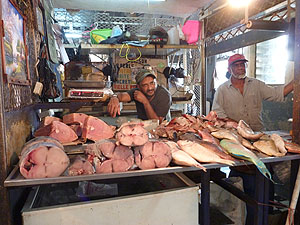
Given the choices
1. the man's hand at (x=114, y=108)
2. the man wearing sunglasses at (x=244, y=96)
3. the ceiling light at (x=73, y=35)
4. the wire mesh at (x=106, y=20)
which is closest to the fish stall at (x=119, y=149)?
the man's hand at (x=114, y=108)

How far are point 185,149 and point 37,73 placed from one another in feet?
6.82

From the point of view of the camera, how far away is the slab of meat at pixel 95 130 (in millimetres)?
2260

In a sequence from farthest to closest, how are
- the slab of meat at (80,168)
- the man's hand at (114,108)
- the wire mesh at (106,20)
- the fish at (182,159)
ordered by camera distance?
the wire mesh at (106,20) → the man's hand at (114,108) → the fish at (182,159) → the slab of meat at (80,168)

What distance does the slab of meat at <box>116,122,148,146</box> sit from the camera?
5.84 ft

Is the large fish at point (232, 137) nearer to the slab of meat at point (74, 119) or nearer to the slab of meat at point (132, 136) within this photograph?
the slab of meat at point (132, 136)

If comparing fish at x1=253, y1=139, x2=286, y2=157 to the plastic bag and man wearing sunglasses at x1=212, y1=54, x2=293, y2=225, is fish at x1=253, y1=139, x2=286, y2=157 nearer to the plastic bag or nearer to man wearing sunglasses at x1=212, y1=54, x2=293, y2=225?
man wearing sunglasses at x1=212, y1=54, x2=293, y2=225

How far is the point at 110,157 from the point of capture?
172 centimetres

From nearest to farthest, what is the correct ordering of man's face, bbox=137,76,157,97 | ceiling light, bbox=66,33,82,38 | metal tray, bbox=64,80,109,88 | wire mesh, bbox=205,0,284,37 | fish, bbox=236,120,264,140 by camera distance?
fish, bbox=236,120,264,140, wire mesh, bbox=205,0,284,37, metal tray, bbox=64,80,109,88, man's face, bbox=137,76,157,97, ceiling light, bbox=66,33,82,38

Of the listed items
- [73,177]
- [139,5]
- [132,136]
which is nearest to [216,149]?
[132,136]

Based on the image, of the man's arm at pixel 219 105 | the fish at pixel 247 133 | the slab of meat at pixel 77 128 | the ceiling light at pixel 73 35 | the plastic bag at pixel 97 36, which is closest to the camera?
the fish at pixel 247 133

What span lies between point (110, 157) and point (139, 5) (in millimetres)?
2565

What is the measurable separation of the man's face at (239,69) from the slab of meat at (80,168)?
2944 mm

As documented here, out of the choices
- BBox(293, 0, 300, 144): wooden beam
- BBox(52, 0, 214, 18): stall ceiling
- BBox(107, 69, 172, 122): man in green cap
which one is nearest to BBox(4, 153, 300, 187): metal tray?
BBox(293, 0, 300, 144): wooden beam

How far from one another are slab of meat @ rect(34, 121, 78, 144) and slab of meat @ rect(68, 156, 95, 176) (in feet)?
1.97
